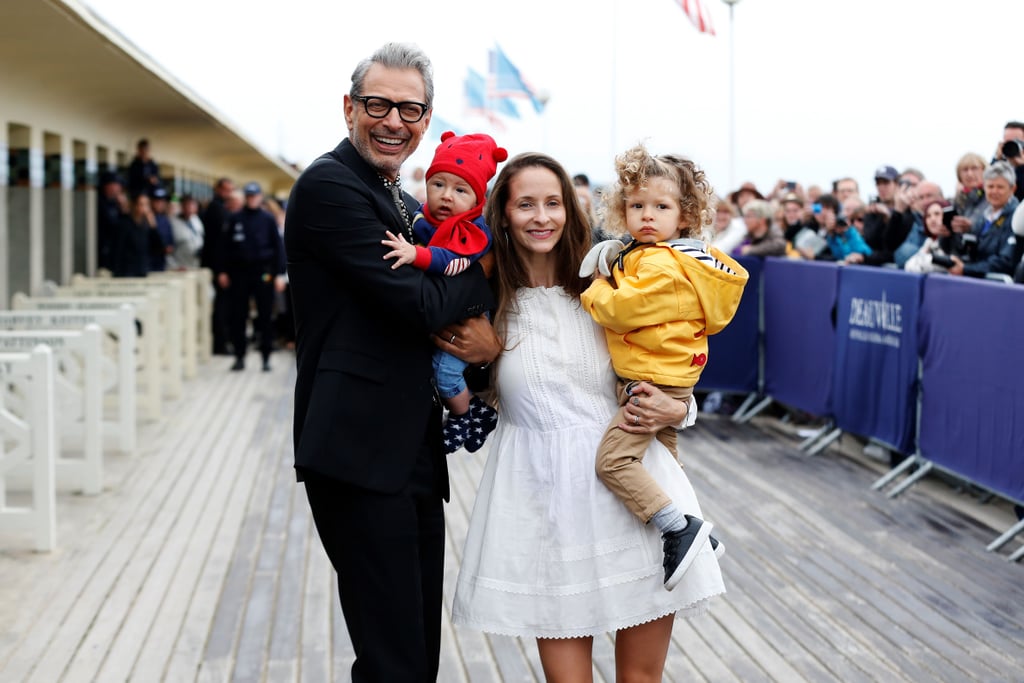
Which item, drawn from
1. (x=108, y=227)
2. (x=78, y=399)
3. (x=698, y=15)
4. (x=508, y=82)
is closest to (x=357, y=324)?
(x=78, y=399)

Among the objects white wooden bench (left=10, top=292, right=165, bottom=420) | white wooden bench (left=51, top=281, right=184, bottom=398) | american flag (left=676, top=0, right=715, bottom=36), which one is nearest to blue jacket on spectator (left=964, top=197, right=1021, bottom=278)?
white wooden bench (left=10, top=292, right=165, bottom=420)

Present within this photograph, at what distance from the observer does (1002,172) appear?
7848mm

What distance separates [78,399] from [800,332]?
5.83 m

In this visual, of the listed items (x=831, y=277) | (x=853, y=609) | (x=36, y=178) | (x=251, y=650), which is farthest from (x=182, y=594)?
(x=36, y=178)

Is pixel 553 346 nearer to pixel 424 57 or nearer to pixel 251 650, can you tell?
pixel 424 57

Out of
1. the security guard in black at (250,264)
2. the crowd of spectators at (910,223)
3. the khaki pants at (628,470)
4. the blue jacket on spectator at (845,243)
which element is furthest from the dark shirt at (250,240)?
the khaki pants at (628,470)

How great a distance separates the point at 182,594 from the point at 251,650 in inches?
37.0

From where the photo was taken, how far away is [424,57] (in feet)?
10.3

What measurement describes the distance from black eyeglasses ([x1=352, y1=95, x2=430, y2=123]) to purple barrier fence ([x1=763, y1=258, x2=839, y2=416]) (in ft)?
23.2

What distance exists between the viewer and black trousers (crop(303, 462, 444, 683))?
3.05 m

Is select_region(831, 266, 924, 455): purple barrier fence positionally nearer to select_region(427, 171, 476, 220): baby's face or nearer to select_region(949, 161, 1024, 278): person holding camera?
select_region(949, 161, 1024, 278): person holding camera

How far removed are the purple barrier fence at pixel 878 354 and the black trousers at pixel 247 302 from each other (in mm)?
7860

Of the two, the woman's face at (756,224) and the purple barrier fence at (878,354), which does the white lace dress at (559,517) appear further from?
the woman's face at (756,224)

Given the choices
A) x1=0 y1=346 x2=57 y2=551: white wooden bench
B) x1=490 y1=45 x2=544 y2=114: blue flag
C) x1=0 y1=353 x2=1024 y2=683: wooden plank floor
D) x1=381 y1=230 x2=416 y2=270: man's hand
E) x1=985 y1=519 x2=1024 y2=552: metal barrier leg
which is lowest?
x1=0 y1=353 x2=1024 y2=683: wooden plank floor
